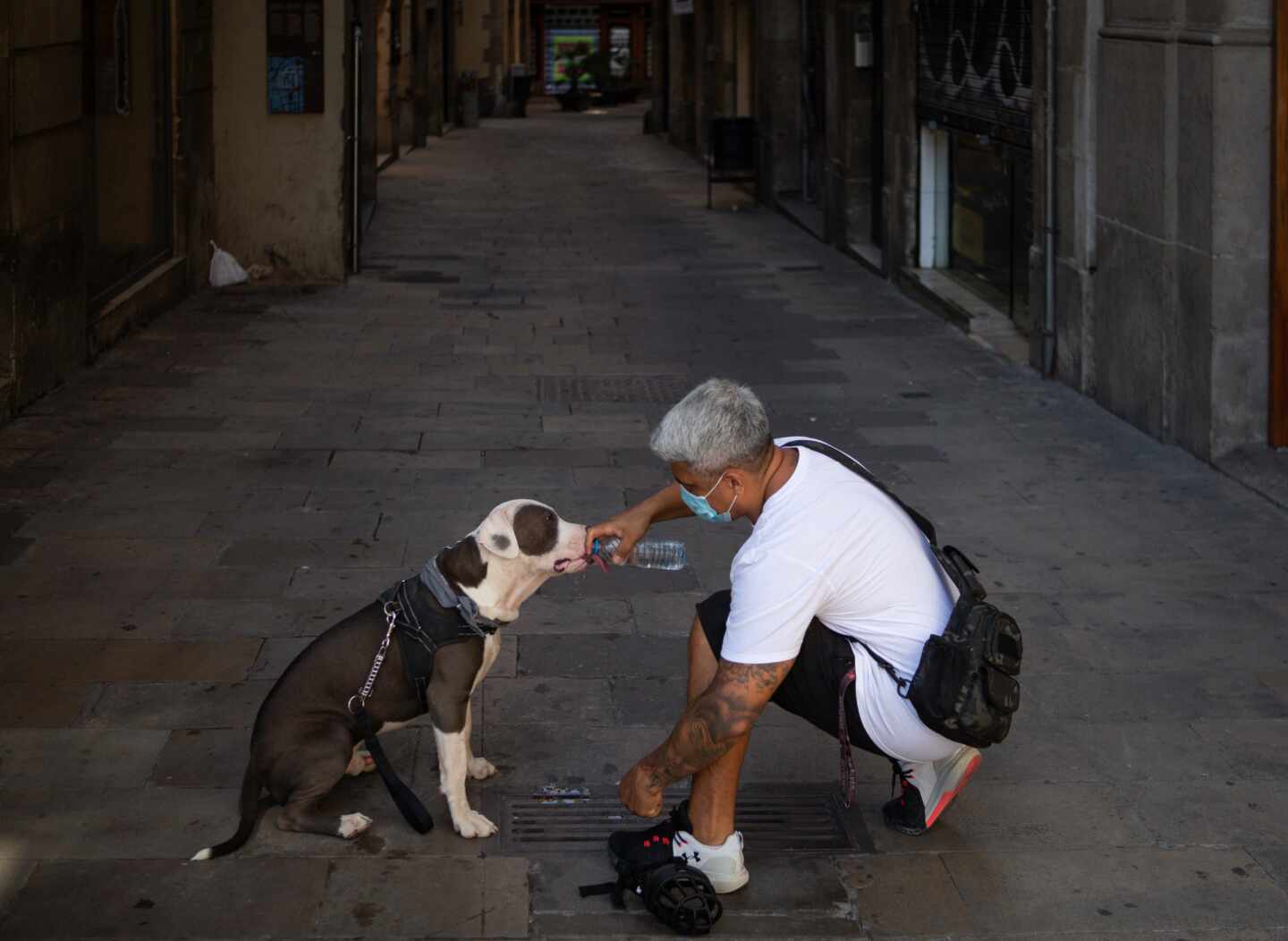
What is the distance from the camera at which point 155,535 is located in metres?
7.83

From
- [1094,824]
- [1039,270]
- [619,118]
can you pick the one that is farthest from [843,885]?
[619,118]

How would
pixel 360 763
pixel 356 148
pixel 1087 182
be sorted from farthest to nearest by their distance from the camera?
pixel 356 148, pixel 1087 182, pixel 360 763

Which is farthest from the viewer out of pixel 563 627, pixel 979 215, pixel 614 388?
pixel 979 215

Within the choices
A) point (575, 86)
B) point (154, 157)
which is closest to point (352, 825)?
point (154, 157)

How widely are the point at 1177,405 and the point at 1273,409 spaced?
577 mm

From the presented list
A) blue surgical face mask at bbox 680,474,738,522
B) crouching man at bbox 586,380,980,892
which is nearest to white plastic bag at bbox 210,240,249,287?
crouching man at bbox 586,380,980,892

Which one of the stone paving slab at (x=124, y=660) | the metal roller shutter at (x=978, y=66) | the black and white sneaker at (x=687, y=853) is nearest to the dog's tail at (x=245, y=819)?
the black and white sneaker at (x=687, y=853)

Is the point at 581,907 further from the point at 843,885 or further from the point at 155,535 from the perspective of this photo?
the point at 155,535

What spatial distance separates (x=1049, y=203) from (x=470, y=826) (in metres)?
7.55

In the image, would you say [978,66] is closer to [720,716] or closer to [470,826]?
[470,826]

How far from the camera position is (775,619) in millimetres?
4219

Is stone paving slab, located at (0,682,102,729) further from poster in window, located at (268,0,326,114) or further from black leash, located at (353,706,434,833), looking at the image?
poster in window, located at (268,0,326,114)

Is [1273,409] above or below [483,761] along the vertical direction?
above

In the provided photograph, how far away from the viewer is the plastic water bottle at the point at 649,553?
4.94 m
